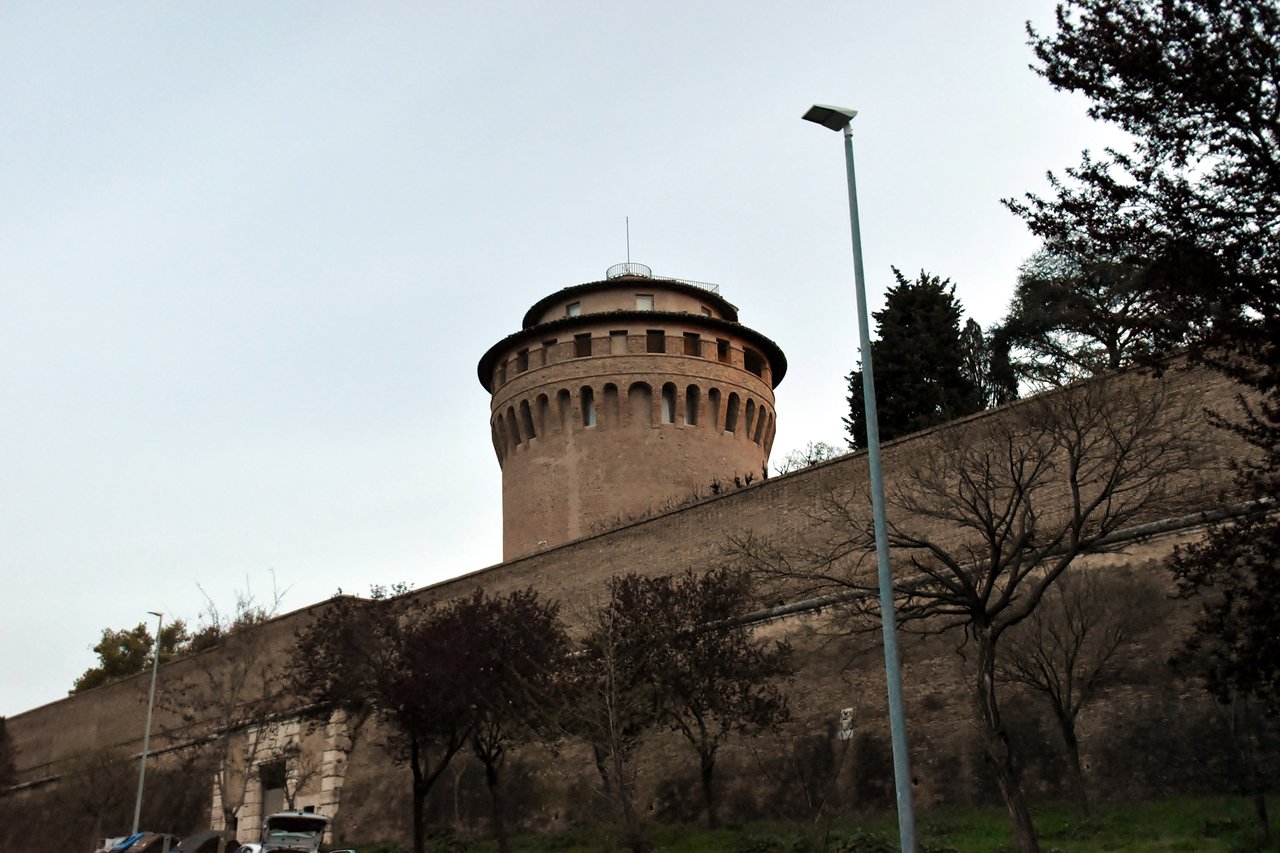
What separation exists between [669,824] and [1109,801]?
830 centimetres

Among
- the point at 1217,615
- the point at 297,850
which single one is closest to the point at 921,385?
the point at 297,850

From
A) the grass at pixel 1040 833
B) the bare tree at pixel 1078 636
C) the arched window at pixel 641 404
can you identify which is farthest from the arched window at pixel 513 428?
the bare tree at pixel 1078 636

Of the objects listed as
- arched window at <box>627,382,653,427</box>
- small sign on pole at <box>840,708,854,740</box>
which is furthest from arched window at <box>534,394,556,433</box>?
small sign on pole at <box>840,708,854,740</box>

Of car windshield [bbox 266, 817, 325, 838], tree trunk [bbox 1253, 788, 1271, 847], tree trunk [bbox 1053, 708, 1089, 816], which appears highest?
tree trunk [bbox 1053, 708, 1089, 816]

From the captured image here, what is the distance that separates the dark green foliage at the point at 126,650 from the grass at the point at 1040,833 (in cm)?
4126

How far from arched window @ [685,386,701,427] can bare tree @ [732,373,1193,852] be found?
12.6m

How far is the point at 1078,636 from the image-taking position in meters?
18.2

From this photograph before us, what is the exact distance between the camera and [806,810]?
69.4 ft

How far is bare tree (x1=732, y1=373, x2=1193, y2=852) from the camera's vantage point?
1577 centimetres

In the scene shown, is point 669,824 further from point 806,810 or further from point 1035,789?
point 1035,789

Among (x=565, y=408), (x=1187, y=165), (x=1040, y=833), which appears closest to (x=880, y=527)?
(x=1187, y=165)

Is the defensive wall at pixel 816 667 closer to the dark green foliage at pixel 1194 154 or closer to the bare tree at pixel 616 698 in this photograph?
the bare tree at pixel 616 698

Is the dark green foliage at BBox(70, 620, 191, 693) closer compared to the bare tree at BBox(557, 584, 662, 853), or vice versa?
the bare tree at BBox(557, 584, 662, 853)

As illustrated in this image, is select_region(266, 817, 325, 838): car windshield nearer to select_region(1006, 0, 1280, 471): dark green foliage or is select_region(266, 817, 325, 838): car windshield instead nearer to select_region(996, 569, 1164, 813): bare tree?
select_region(996, 569, 1164, 813): bare tree
